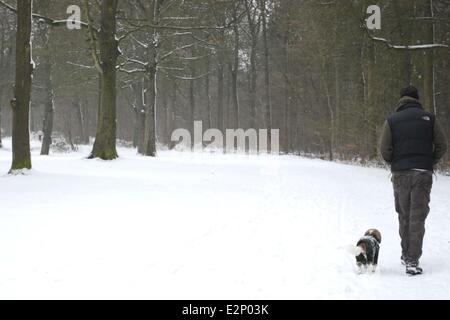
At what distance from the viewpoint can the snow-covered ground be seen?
16.3 feet

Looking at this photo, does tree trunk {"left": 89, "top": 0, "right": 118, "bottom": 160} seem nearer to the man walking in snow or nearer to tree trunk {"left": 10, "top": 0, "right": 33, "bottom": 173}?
tree trunk {"left": 10, "top": 0, "right": 33, "bottom": 173}

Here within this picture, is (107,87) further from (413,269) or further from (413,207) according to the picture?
(413,269)

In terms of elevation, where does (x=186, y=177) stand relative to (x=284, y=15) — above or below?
below

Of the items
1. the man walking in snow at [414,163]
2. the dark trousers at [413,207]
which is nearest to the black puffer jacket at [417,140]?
the man walking in snow at [414,163]

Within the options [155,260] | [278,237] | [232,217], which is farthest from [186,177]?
[155,260]

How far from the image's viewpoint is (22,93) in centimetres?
1286

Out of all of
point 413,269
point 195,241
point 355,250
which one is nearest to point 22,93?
point 195,241

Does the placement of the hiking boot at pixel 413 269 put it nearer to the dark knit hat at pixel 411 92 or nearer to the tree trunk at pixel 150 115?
the dark knit hat at pixel 411 92

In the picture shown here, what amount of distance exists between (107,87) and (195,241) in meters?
12.1

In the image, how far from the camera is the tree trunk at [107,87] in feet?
58.4

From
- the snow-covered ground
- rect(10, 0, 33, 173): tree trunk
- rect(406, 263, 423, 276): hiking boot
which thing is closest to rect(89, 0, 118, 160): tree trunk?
the snow-covered ground

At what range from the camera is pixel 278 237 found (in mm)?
7375
